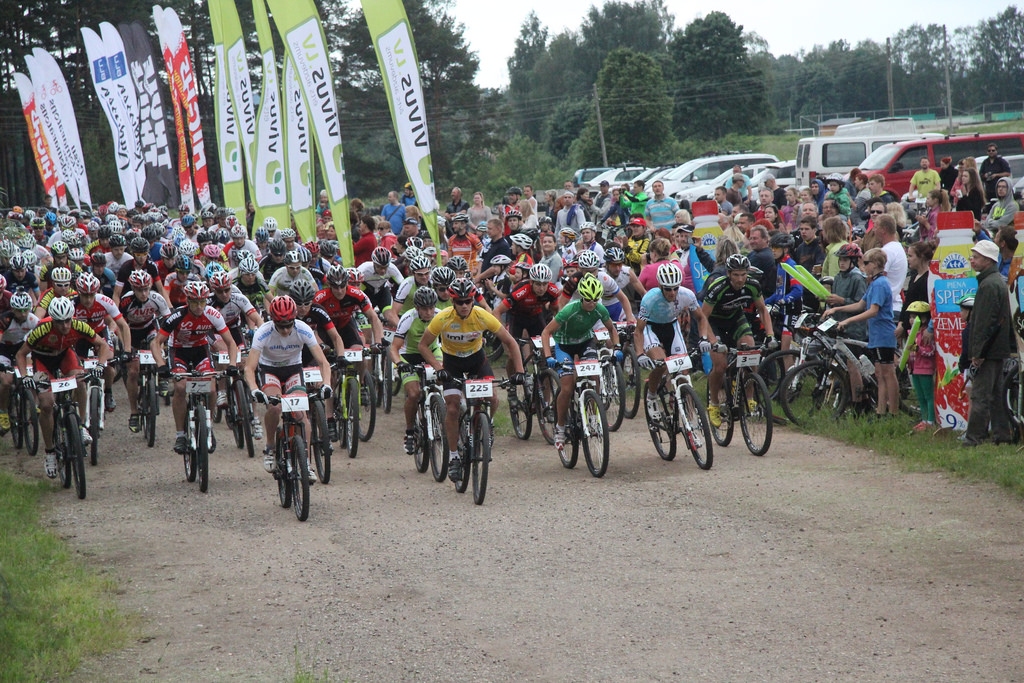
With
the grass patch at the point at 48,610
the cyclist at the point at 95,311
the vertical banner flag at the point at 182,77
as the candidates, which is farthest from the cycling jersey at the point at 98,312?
the vertical banner flag at the point at 182,77

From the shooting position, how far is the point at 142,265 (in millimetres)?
17047

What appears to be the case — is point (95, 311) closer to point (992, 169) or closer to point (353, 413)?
point (353, 413)

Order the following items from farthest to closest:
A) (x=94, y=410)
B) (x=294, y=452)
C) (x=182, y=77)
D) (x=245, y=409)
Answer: (x=182, y=77), (x=245, y=409), (x=94, y=410), (x=294, y=452)

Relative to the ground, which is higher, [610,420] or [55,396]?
[55,396]

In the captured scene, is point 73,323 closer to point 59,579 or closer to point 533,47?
Result: point 59,579

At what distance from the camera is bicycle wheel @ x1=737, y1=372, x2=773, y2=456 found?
11.6m

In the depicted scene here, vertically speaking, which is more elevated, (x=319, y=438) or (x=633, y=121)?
(x=633, y=121)

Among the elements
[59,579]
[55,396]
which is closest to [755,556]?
[59,579]

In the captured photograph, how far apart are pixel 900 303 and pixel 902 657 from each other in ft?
25.2

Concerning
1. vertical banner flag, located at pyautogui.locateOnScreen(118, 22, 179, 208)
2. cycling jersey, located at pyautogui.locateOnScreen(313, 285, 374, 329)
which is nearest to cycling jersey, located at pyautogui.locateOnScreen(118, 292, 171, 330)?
cycling jersey, located at pyautogui.locateOnScreen(313, 285, 374, 329)

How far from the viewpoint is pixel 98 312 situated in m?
13.6

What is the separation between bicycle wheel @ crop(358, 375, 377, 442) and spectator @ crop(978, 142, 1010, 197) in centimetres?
1153

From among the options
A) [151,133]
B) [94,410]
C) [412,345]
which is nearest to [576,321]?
[412,345]

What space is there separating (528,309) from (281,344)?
3.61 m
